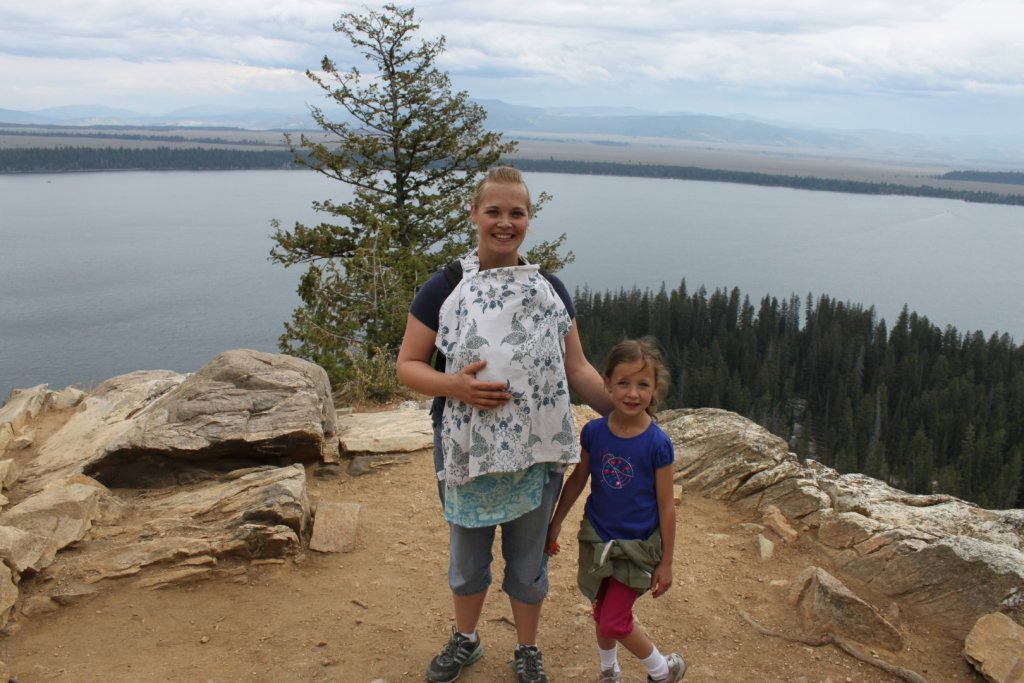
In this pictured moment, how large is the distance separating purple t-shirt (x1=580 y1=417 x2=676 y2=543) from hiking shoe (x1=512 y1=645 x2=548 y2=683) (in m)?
0.69

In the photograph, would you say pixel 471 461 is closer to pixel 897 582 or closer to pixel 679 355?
pixel 897 582

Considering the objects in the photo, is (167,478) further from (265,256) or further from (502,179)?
(265,256)

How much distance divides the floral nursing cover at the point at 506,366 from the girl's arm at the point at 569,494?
10.3 inches

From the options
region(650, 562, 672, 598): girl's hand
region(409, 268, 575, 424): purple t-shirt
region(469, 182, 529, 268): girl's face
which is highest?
region(469, 182, 529, 268): girl's face

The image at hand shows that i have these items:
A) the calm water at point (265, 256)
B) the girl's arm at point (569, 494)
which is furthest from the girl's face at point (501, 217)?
the calm water at point (265, 256)

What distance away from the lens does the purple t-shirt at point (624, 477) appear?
3168 mm

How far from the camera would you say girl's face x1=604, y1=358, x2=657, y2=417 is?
3.13 m

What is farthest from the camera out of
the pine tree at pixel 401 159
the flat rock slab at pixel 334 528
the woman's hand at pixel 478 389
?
the pine tree at pixel 401 159

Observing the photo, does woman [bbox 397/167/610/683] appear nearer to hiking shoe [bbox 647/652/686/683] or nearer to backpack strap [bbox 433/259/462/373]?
backpack strap [bbox 433/259/462/373]

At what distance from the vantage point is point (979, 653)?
4.11 meters

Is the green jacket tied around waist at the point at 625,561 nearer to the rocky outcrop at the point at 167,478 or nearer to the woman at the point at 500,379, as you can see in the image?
the woman at the point at 500,379

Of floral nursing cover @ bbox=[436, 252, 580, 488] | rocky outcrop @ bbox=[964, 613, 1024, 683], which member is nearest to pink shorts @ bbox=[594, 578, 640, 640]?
floral nursing cover @ bbox=[436, 252, 580, 488]

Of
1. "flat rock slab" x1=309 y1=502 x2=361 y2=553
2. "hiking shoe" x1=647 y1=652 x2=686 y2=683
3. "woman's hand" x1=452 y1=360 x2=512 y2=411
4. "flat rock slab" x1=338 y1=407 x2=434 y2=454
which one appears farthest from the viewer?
"flat rock slab" x1=338 y1=407 x2=434 y2=454

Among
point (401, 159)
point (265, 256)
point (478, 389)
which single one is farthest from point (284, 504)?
point (265, 256)
